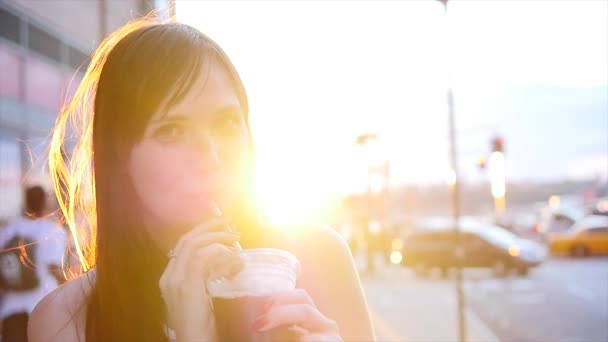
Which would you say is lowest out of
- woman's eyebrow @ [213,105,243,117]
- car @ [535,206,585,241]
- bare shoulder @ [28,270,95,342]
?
car @ [535,206,585,241]

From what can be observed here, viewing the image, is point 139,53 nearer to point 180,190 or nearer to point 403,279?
point 180,190

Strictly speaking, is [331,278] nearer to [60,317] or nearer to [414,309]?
[60,317]

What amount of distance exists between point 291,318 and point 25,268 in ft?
13.5

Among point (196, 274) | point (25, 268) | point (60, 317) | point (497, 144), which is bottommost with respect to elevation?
point (25, 268)

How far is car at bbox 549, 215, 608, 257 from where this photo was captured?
21.9 metres

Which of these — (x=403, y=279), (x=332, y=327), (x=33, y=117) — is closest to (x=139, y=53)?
(x=332, y=327)

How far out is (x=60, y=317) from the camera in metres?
1.21

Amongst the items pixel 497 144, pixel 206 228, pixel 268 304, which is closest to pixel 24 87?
pixel 206 228

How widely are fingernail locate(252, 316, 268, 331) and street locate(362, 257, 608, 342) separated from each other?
15.8 feet

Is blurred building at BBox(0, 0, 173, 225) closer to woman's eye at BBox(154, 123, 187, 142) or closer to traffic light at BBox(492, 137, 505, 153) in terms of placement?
woman's eye at BBox(154, 123, 187, 142)

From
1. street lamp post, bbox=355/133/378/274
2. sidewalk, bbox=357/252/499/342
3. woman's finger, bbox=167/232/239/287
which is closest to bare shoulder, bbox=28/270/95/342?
woman's finger, bbox=167/232/239/287

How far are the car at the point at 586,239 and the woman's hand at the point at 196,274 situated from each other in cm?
2333

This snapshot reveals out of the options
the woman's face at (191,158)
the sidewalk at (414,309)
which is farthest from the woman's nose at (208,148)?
the sidewalk at (414,309)

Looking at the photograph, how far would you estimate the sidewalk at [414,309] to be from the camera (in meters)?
6.89
